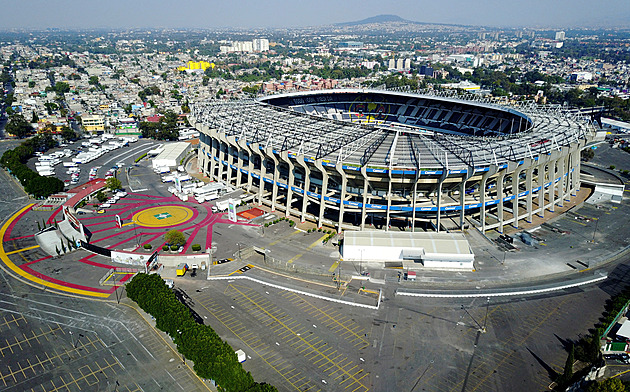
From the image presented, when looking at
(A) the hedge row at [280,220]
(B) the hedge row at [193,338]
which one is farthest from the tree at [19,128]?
(B) the hedge row at [193,338]

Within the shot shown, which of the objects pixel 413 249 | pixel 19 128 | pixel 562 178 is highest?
pixel 562 178

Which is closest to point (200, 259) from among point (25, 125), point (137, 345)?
point (137, 345)

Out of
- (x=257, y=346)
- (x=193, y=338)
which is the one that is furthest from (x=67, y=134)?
(x=257, y=346)

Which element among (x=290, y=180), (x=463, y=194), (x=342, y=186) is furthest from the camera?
(x=290, y=180)

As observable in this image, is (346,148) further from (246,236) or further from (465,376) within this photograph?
(465,376)

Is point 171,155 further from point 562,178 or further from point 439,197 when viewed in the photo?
point 562,178

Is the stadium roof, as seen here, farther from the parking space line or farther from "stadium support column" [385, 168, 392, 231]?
the parking space line

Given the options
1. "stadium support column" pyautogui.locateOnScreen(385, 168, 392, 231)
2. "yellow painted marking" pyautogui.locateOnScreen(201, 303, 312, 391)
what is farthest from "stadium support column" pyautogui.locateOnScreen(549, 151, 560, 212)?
"yellow painted marking" pyautogui.locateOnScreen(201, 303, 312, 391)

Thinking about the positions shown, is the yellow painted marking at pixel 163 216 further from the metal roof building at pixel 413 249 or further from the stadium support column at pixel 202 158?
the metal roof building at pixel 413 249
